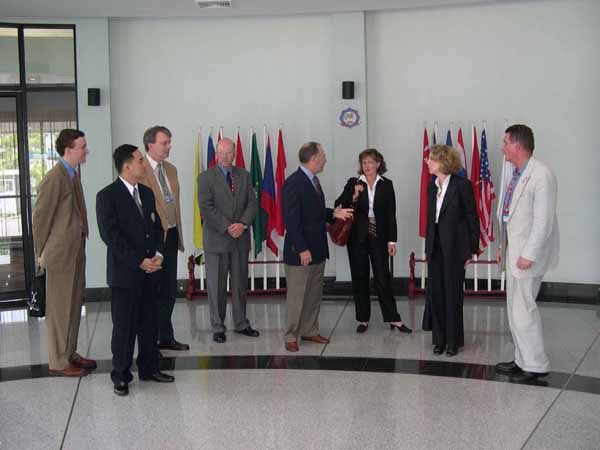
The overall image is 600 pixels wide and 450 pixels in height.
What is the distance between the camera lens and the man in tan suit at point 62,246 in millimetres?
4797

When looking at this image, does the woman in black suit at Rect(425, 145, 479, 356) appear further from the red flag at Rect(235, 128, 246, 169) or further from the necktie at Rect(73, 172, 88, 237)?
the red flag at Rect(235, 128, 246, 169)

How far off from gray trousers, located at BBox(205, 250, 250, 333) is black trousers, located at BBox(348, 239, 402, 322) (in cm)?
92

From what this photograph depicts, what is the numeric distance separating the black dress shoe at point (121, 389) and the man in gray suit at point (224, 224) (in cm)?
131

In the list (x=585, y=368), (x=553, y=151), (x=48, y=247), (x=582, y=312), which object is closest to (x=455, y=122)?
(x=553, y=151)

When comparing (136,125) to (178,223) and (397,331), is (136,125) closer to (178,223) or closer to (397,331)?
(178,223)

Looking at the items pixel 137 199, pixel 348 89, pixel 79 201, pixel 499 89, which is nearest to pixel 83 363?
pixel 79 201

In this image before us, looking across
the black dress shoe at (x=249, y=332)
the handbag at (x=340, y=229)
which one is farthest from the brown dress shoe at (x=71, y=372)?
the handbag at (x=340, y=229)

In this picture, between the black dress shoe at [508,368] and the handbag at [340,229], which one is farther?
the handbag at [340,229]

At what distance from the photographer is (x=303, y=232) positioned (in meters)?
5.41

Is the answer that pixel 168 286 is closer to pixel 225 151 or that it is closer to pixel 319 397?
pixel 225 151

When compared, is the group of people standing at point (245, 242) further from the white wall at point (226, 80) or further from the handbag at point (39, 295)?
the white wall at point (226, 80)

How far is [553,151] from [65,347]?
519 centimetres

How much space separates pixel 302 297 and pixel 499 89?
3549 mm

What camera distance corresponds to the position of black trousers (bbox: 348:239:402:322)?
5.91 m
